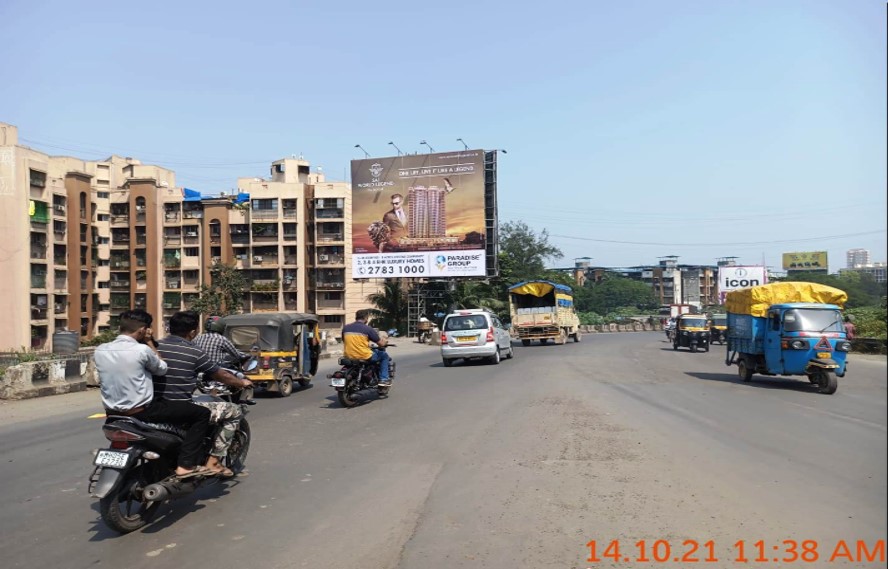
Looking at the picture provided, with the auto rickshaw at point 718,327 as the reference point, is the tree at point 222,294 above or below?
above

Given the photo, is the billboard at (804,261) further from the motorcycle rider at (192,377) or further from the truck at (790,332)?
the truck at (790,332)

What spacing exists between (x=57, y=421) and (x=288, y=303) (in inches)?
2093

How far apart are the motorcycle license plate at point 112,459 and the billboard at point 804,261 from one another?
4792mm

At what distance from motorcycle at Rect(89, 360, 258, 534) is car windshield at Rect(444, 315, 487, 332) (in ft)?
51.8

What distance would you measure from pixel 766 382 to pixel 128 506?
1350 centimetres

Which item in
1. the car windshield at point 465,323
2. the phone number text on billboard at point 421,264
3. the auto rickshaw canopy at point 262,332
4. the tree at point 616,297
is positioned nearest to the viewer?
the auto rickshaw canopy at point 262,332

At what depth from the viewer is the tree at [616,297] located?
10688cm

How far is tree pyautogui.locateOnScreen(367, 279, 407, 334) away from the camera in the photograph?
50094 millimetres

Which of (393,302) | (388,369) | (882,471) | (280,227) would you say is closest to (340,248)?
(280,227)

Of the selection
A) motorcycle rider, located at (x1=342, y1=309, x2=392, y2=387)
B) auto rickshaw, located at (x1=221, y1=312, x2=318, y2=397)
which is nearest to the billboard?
motorcycle rider, located at (x1=342, y1=309, x2=392, y2=387)

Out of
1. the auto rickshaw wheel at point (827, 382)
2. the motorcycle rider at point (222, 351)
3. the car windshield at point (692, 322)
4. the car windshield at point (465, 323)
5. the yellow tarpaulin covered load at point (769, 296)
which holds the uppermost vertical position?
the yellow tarpaulin covered load at point (769, 296)

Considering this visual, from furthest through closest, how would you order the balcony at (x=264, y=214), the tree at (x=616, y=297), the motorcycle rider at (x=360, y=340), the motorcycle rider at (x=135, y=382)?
the tree at (x=616, y=297) < the balcony at (x=264, y=214) < the motorcycle rider at (x=360, y=340) < the motorcycle rider at (x=135, y=382)

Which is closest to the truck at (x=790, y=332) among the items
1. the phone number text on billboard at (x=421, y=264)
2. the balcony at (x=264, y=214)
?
the phone number text on billboard at (x=421, y=264)

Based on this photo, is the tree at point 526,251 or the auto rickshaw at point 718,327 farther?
the tree at point 526,251
